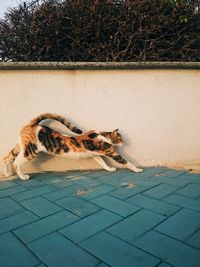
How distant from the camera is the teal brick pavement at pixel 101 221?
75.8 inches

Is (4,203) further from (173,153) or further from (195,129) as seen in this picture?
(195,129)

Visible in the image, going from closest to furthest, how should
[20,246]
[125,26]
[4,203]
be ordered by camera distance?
[20,246], [4,203], [125,26]

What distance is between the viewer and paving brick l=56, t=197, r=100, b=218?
2.71 m

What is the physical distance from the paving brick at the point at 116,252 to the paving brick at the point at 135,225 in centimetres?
10

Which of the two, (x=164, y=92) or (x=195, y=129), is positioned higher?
(x=164, y=92)

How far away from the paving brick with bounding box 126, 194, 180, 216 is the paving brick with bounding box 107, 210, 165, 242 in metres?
0.11

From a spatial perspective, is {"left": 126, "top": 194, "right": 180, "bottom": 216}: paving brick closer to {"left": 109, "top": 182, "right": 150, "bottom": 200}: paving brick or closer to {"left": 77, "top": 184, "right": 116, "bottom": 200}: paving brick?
{"left": 109, "top": 182, "right": 150, "bottom": 200}: paving brick

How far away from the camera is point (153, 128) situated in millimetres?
4582

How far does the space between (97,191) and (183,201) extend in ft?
3.60

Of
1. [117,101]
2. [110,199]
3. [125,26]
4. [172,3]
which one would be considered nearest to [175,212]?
[110,199]

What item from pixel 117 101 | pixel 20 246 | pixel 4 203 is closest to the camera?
pixel 20 246

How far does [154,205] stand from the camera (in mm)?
2857

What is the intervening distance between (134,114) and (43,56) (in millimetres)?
2025

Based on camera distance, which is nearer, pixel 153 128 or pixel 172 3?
pixel 153 128
